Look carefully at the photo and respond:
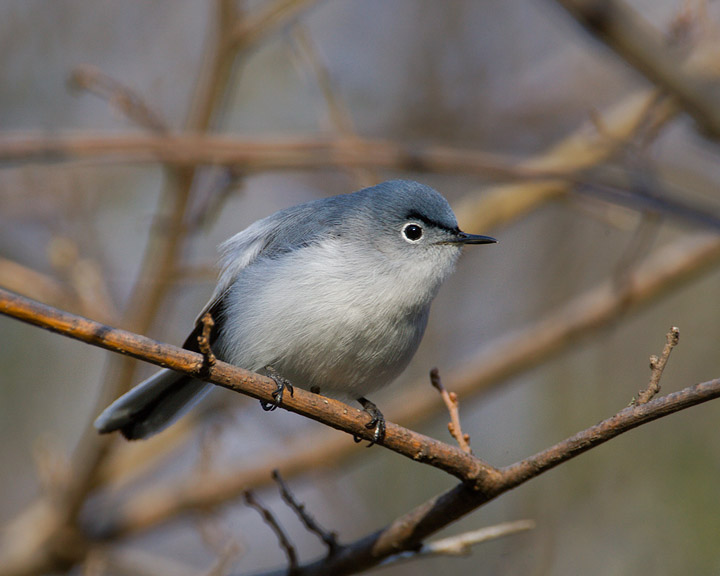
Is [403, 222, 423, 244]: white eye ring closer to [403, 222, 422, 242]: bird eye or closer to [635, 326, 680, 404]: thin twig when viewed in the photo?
[403, 222, 422, 242]: bird eye

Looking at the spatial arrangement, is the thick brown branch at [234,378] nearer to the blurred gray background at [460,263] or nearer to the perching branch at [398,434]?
the perching branch at [398,434]

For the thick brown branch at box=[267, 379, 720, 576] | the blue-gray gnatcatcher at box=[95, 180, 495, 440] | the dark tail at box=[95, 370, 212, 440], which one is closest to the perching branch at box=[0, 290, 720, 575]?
the thick brown branch at box=[267, 379, 720, 576]

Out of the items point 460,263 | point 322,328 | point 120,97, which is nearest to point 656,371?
point 322,328

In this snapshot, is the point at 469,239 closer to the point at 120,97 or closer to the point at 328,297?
the point at 328,297

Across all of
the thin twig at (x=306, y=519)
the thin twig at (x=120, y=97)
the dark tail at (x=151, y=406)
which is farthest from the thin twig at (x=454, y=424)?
the thin twig at (x=120, y=97)

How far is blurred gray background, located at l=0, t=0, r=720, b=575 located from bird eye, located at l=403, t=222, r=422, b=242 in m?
1.50

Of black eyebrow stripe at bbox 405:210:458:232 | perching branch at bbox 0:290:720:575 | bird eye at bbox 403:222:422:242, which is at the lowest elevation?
perching branch at bbox 0:290:720:575

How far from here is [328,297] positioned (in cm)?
249

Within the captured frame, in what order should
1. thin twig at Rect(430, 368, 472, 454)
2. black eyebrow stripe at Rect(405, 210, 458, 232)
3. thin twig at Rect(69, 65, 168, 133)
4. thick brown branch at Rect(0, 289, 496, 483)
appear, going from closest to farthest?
thick brown branch at Rect(0, 289, 496, 483)
thin twig at Rect(430, 368, 472, 454)
black eyebrow stripe at Rect(405, 210, 458, 232)
thin twig at Rect(69, 65, 168, 133)

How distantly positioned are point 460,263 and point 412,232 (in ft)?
8.29

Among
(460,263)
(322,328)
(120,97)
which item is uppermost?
(460,263)

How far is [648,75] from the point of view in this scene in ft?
7.63

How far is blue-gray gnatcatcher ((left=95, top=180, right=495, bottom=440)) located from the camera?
2508 mm

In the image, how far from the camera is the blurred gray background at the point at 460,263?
4316mm
